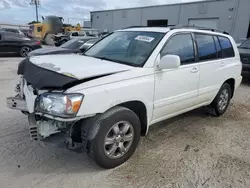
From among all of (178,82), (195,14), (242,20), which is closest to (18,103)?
(178,82)

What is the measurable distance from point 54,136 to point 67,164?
0.43m

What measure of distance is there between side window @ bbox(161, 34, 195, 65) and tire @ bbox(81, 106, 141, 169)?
1118 millimetres

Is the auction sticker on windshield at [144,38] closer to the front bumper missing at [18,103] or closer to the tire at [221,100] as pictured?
the front bumper missing at [18,103]

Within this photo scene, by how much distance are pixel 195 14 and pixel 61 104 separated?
81.5ft

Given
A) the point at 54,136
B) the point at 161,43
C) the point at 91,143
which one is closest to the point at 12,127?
the point at 54,136

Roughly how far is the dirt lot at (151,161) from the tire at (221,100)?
521 millimetres

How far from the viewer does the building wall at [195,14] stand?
21.0m

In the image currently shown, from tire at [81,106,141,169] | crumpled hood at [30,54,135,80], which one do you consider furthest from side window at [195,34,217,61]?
tire at [81,106,141,169]

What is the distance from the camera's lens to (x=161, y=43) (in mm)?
3371

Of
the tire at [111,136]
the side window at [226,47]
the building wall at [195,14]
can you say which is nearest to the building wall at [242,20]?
the building wall at [195,14]

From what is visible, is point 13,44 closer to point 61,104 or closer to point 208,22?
point 61,104

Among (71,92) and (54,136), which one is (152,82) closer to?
(71,92)

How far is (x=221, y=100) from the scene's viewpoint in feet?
16.1

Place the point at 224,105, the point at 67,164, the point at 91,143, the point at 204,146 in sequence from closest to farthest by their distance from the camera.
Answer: the point at 91,143, the point at 67,164, the point at 204,146, the point at 224,105
